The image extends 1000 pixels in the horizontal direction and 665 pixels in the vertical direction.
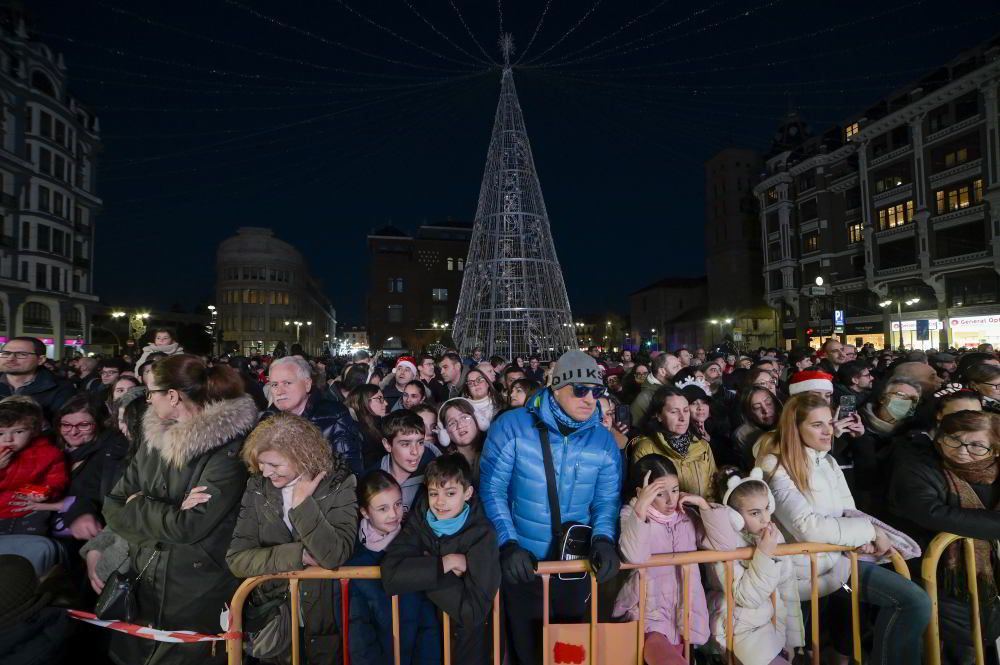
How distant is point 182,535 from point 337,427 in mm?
1285

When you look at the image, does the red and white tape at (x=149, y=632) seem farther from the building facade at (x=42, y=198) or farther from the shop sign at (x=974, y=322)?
the building facade at (x=42, y=198)

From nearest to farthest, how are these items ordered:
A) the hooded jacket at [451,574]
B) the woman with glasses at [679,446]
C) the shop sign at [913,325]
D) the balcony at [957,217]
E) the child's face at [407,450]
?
the hooded jacket at [451,574]
the child's face at [407,450]
the woman with glasses at [679,446]
the balcony at [957,217]
the shop sign at [913,325]

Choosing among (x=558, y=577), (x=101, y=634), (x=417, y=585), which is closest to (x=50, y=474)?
(x=101, y=634)

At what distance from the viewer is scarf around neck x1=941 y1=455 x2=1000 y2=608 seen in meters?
3.18

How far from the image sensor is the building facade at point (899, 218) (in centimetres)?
2655

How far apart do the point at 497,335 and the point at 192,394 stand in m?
18.5

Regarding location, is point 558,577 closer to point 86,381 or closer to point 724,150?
point 86,381

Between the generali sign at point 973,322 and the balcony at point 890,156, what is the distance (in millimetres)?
10830

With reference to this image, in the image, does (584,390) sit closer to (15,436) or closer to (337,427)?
(337,427)

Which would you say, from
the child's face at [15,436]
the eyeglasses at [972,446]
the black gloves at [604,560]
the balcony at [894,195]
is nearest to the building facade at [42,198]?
the child's face at [15,436]

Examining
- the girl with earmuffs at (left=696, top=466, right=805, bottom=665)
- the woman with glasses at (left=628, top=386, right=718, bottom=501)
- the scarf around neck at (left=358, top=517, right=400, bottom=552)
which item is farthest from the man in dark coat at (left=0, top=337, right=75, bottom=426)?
the girl with earmuffs at (left=696, top=466, right=805, bottom=665)

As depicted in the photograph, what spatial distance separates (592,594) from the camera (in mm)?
2746

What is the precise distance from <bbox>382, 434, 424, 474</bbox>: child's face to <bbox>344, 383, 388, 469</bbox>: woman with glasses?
149 cm

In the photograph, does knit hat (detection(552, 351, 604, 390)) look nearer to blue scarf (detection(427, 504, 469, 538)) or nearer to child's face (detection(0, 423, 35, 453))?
blue scarf (detection(427, 504, 469, 538))
